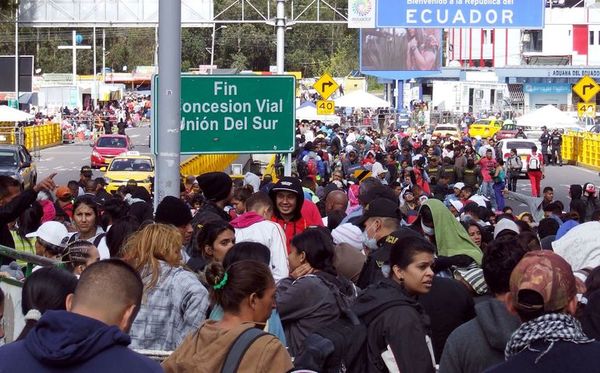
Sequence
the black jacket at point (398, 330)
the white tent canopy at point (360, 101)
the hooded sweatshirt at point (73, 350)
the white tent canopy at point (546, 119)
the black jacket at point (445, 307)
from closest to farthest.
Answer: the hooded sweatshirt at point (73, 350) → the black jacket at point (398, 330) → the black jacket at point (445, 307) → the white tent canopy at point (546, 119) → the white tent canopy at point (360, 101)

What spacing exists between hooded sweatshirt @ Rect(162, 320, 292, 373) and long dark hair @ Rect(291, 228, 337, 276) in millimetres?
1835

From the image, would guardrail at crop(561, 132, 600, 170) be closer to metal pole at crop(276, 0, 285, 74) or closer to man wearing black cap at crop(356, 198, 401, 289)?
metal pole at crop(276, 0, 285, 74)

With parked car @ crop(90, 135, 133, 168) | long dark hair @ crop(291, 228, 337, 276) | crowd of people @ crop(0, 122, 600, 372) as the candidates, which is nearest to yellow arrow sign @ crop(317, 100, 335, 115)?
parked car @ crop(90, 135, 133, 168)

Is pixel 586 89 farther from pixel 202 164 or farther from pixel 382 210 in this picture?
pixel 382 210

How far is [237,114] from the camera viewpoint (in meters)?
11.1

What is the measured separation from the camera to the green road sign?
1089cm

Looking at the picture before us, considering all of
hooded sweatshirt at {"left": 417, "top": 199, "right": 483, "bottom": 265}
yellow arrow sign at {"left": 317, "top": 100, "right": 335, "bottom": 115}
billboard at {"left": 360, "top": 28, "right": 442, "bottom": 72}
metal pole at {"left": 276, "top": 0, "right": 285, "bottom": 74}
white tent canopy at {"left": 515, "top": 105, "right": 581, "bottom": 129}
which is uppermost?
billboard at {"left": 360, "top": 28, "right": 442, "bottom": 72}

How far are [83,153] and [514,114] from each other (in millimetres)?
32037

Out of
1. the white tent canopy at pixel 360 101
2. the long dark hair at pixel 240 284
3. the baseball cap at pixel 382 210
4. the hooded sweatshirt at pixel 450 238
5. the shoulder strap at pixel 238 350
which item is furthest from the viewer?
the white tent canopy at pixel 360 101

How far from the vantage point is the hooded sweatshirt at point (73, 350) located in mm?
3881

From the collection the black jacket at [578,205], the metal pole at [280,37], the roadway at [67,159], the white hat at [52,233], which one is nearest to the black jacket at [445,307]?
the white hat at [52,233]

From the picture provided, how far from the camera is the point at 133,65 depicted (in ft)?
433

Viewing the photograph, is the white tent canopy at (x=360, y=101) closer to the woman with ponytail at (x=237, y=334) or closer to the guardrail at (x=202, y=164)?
the guardrail at (x=202, y=164)

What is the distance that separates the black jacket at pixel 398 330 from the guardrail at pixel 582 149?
44.1 meters
